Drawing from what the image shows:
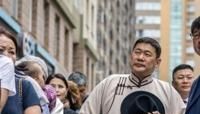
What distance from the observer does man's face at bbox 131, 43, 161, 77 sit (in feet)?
25.8

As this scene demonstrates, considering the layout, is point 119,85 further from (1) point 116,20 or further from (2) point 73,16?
(1) point 116,20

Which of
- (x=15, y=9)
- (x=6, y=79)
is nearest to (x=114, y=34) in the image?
(x=15, y=9)

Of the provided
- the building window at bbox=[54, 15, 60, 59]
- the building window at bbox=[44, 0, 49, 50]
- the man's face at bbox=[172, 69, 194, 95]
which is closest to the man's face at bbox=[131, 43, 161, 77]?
the man's face at bbox=[172, 69, 194, 95]

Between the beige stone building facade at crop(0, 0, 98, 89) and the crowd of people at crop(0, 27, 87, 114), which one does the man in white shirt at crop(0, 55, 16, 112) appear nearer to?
the crowd of people at crop(0, 27, 87, 114)

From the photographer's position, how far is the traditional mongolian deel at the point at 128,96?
788 cm

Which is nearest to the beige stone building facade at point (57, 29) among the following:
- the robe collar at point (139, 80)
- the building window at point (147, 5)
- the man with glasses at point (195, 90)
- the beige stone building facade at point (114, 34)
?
the beige stone building facade at point (114, 34)

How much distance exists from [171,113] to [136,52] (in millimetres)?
629

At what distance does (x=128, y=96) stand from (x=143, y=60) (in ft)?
1.15

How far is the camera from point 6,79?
6.46m

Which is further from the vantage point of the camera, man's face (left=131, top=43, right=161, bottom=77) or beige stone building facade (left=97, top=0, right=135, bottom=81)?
beige stone building facade (left=97, top=0, right=135, bottom=81)

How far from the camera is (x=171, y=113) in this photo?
312 inches

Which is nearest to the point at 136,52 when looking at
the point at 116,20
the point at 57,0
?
the point at 57,0

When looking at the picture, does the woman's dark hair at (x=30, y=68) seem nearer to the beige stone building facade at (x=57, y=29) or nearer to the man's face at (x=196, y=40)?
the man's face at (x=196, y=40)

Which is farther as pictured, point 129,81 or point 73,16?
point 73,16
